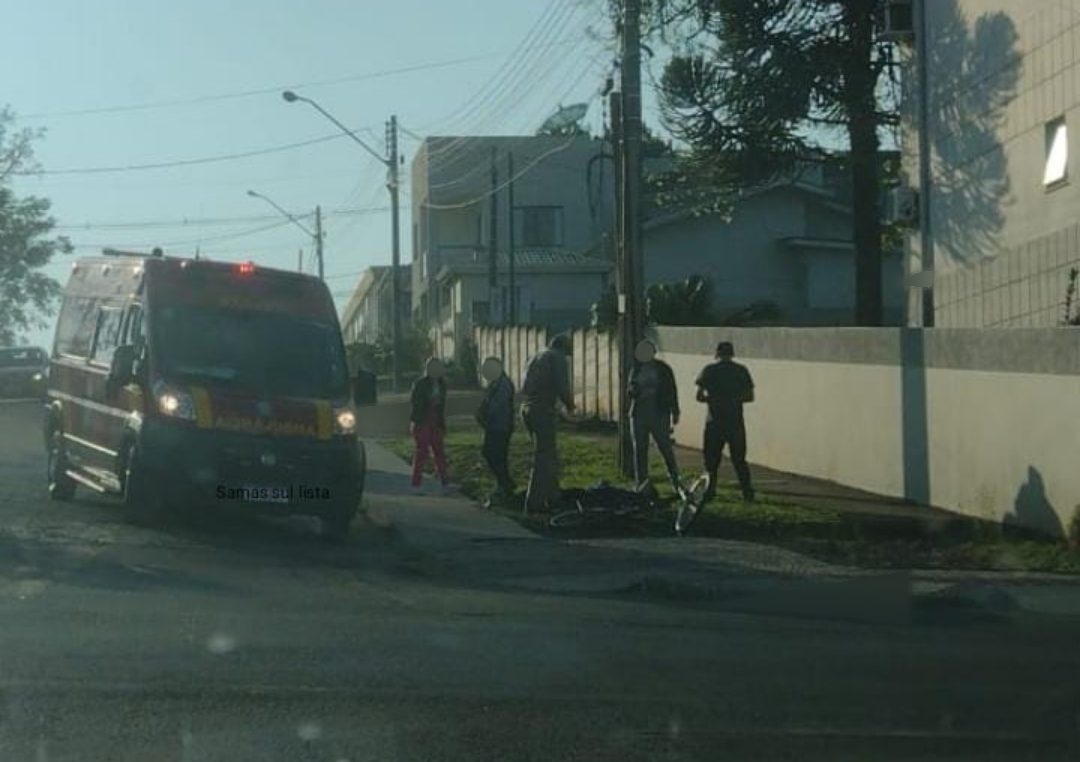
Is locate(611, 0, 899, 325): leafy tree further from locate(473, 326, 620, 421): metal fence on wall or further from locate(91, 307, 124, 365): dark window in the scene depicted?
locate(91, 307, 124, 365): dark window

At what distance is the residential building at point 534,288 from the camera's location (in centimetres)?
5394

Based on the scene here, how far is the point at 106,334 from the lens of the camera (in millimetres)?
17953

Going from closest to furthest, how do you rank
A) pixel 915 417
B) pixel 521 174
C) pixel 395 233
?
1. pixel 915 417
2. pixel 395 233
3. pixel 521 174

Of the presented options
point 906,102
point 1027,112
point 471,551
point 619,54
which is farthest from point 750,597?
point 906,102

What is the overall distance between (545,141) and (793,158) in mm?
32130

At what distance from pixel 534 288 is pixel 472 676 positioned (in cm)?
4620

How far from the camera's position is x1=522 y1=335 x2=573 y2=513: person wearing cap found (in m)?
17.7

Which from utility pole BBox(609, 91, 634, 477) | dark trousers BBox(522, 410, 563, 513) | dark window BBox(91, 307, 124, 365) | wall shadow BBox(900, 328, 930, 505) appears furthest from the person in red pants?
wall shadow BBox(900, 328, 930, 505)

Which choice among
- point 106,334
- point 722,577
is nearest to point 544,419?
point 722,577

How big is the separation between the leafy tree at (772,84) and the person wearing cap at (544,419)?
548 inches

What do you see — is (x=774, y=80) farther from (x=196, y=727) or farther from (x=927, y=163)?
(x=196, y=727)

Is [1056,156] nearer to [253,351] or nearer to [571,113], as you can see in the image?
[253,351]

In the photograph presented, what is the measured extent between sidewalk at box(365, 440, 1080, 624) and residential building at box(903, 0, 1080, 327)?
6.05 metres

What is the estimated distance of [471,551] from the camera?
15.6m
